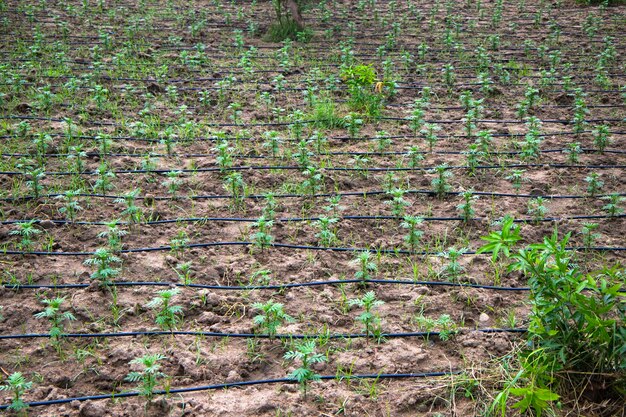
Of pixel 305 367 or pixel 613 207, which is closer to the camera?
pixel 305 367

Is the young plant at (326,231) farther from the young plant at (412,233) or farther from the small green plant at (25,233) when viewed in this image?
the small green plant at (25,233)

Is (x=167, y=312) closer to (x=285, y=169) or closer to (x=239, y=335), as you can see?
(x=239, y=335)

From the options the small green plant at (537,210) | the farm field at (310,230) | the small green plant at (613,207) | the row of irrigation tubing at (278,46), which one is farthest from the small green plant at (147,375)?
the row of irrigation tubing at (278,46)

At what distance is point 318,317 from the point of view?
3.46 metres

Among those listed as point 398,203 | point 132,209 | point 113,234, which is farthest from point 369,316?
point 132,209

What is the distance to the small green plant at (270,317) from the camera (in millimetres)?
3176

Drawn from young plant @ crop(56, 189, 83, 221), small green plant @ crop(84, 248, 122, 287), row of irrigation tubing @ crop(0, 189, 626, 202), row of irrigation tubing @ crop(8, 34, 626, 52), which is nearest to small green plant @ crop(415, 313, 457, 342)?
row of irrigation tubing @ crop(0, 189, 626, 202)

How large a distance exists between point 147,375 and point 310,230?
169cm

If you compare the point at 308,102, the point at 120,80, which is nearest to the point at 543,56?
the point at 308,102

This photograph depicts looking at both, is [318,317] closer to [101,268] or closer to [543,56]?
[101,268]

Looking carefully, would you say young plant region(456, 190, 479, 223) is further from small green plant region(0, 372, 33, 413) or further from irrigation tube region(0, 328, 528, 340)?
small green plant region(0, 372, 33, 413)

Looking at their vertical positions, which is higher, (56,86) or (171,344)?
(56,86)

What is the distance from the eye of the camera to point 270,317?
3.34 meters

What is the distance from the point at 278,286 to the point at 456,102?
3.63 m
